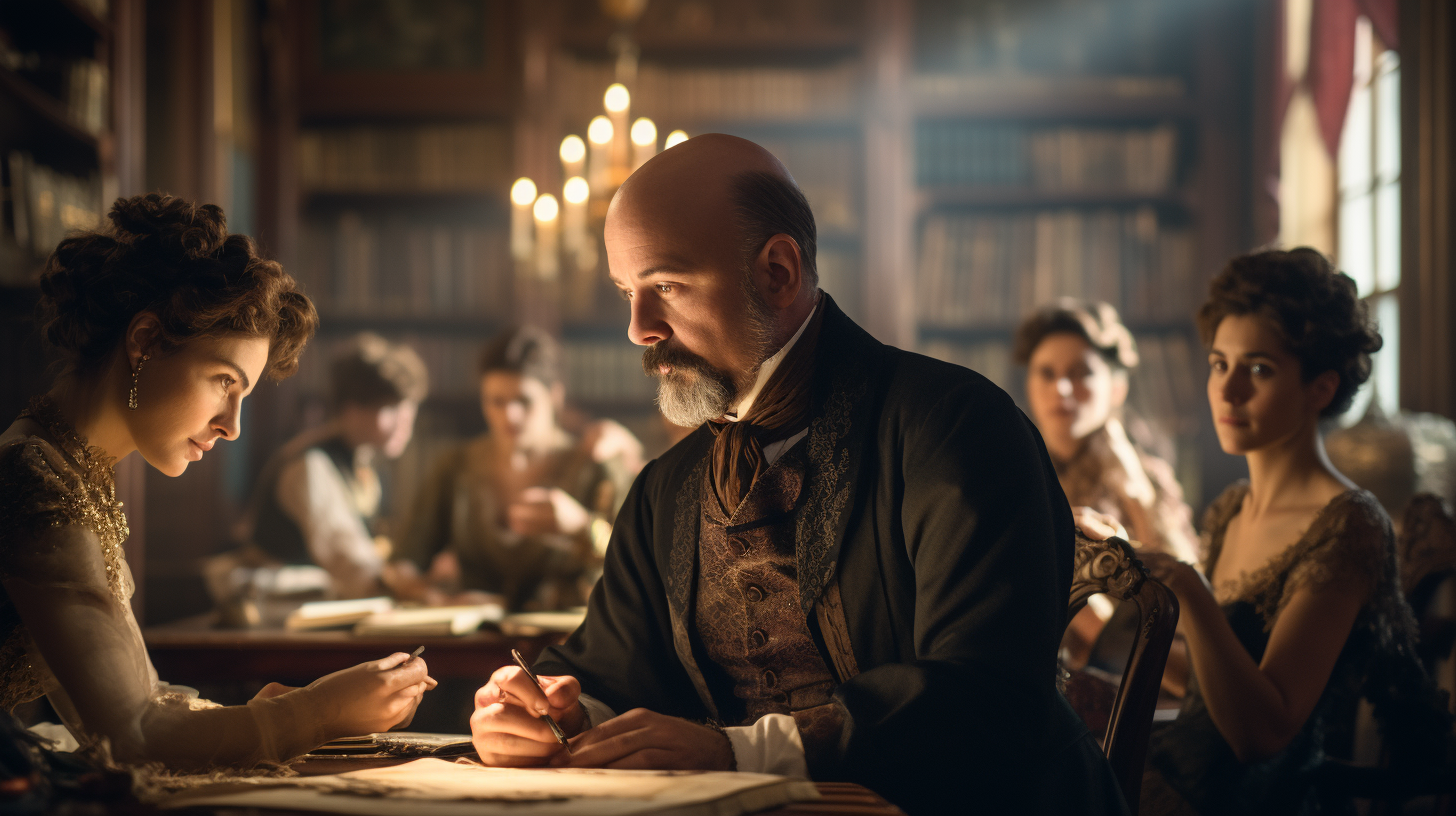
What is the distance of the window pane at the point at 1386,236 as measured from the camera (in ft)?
11.9

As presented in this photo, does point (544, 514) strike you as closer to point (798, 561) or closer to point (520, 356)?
point (520, 356)

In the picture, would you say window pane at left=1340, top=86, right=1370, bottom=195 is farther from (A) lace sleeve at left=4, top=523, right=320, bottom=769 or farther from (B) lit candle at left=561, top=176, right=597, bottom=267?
(A) lace sleeve at left=4, top=523, right=320, bottom=769

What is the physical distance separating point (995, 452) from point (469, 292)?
4.03 metres

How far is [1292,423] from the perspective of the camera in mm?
1848

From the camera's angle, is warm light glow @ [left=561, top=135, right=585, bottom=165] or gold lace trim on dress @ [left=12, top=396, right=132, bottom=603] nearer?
gold lace trim on dress @ [left=12, top=396, right=132, bottom=603]

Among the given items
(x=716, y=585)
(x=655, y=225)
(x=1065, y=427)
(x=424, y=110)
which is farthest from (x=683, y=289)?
(x=424, y=110)

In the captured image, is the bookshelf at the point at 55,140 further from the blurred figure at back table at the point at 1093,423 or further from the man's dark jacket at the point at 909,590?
the blurred figure at back table at the point at 1093,423

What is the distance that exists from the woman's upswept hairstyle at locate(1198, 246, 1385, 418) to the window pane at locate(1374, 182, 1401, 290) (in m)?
2.07

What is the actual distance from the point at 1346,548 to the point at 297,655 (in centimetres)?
207

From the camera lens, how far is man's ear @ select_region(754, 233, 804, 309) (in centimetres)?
146

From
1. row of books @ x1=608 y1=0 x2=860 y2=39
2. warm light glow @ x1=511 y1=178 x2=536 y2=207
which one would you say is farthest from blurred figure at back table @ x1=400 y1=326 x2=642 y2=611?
row of books @ x1=608 y1=0 x2=860 y2=39

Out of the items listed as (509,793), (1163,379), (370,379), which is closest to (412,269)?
(370,379)

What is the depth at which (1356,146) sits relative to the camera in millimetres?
4020

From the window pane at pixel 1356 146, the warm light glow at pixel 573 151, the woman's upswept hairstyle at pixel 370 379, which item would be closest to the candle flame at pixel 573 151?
the warm light glow at pixel 573 151
